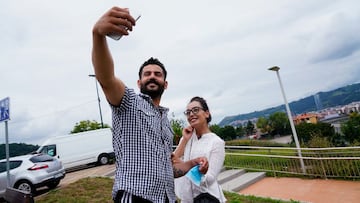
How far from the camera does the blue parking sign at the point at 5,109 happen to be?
4411 mm

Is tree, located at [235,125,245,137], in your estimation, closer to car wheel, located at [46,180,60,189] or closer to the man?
car wheel, located at [46,180,60,189]

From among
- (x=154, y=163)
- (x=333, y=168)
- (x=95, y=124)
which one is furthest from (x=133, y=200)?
(x=95, y=124)

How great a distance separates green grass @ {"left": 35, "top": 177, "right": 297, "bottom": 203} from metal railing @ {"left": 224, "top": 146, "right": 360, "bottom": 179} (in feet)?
8.33

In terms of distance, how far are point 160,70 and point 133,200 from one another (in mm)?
761

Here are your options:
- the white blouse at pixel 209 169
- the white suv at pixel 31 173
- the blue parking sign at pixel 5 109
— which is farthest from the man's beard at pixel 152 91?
the white suv at pixel 31 173

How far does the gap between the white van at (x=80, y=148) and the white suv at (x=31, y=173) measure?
16.4ft

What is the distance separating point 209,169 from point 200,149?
0.20 m

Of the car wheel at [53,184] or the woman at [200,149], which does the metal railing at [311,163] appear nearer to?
the woman at [200,149]

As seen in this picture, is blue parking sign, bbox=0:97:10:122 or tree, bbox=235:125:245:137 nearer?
blue parking sign, bbox=0:97:10:122

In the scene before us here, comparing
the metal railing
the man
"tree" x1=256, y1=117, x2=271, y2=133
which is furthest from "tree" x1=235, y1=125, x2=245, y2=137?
the man

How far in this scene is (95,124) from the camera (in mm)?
26594

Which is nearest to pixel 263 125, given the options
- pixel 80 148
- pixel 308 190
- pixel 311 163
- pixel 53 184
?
pixel 80 148

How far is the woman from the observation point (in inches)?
75.7

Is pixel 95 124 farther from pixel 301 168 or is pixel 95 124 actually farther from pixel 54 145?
pixel 301 168
